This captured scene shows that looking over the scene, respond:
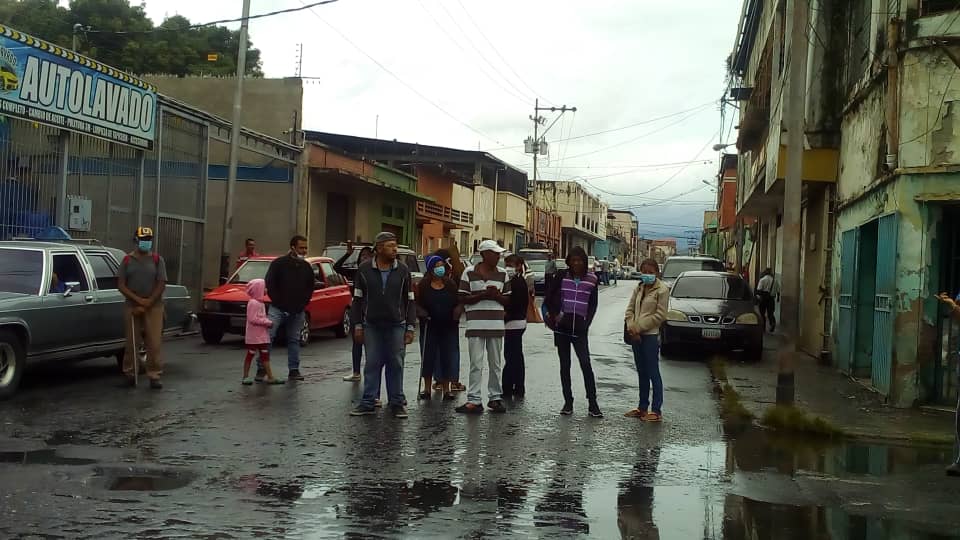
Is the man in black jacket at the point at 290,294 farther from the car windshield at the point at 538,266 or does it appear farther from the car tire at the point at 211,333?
the car windshield at the point at 538,266

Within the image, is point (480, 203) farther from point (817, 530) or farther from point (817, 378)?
point (817, 530)

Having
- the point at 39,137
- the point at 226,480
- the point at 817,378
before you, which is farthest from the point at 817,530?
the point at 39,137

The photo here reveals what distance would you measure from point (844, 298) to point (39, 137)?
14.4 m

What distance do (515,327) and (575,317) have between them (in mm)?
978

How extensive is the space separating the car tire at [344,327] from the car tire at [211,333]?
2641mm

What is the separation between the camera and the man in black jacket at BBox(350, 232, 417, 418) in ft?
31.6

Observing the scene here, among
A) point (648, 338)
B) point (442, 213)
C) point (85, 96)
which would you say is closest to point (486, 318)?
point (648, 338)

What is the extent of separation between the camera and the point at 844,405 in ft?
38.6

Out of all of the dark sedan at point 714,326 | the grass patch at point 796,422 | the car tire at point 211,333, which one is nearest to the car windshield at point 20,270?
the car tire at point 211,333

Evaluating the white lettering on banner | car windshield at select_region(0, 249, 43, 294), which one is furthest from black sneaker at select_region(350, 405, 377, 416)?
the white lettering on banner

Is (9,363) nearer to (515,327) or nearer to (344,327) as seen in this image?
(515,327)

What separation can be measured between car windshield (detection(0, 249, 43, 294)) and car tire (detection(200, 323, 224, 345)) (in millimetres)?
5751

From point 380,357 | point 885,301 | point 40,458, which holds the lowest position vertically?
point 40,458

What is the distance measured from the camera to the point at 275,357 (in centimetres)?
1501
